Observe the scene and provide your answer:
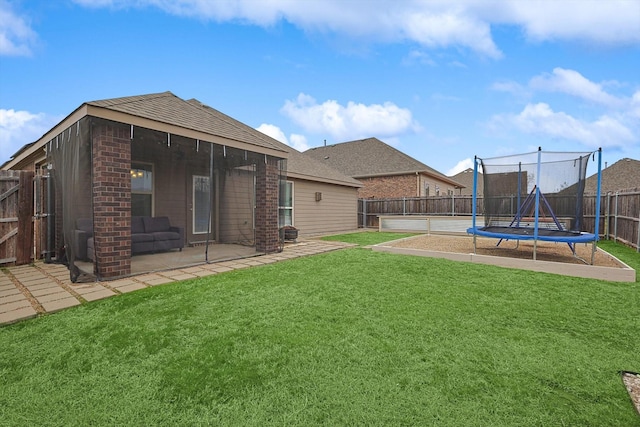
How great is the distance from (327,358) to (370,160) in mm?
17381

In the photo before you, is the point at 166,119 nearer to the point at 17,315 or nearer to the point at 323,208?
the point at 17,315

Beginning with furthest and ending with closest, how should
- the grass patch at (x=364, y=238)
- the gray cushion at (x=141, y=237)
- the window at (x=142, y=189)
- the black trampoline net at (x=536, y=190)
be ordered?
the grass patch at (x=364, y=238) → the window at (x=142, y=189) → the gray cushion at (x=141, y=237) → the black trampoline net at (x=536, y=190)

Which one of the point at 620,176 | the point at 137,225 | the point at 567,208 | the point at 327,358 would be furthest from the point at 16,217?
the point at 620,176

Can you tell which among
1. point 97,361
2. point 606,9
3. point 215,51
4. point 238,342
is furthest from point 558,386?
point 215,51

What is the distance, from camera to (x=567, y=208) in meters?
5.94

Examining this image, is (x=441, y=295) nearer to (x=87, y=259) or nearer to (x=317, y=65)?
(x=87, y=259)

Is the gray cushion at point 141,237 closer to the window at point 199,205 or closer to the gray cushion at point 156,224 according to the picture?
the gray cushion at point 156,224

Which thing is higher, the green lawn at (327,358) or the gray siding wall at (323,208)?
the gray siding wall at (323,208)

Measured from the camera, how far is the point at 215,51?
10.2 m

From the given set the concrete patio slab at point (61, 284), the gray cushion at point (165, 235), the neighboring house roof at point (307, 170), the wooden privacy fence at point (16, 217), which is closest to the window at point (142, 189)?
the gray cushion at point (165, 235)

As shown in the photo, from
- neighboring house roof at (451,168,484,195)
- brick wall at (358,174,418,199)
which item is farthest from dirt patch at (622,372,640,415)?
neighboring house roof at (451,168,484,195)

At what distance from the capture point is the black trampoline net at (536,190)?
5652 mm

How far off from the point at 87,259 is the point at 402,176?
14.9 meters

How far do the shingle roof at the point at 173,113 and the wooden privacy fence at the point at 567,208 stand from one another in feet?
21.6
